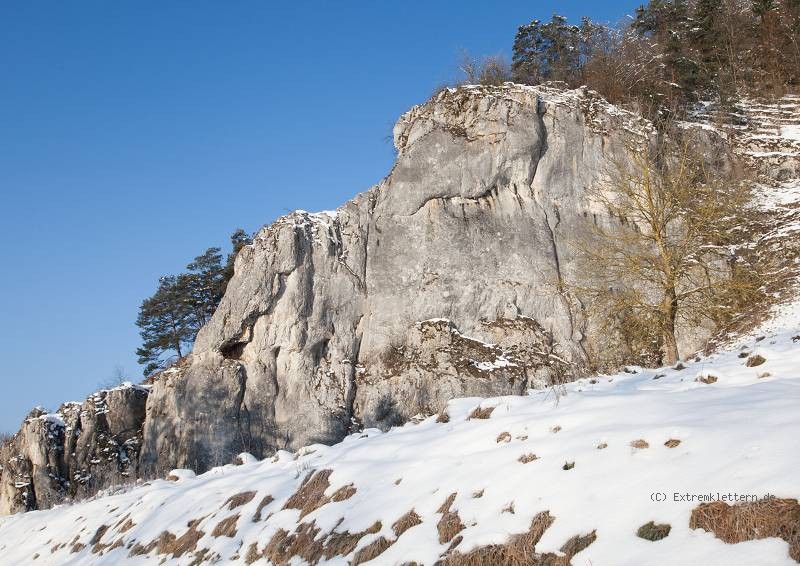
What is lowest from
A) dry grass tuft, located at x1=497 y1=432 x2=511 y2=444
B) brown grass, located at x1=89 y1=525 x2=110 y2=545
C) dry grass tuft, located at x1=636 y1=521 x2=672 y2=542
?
brown grass, located at x1=89 y1=525 x2=110 y2=545

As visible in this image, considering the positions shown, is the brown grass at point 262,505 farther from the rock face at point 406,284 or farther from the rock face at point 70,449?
the rock face at point 70,449

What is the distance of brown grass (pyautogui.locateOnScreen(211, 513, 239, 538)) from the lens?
328 inches

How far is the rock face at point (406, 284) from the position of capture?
2525 cm

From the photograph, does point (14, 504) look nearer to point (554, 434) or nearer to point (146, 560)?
point (146, 560)

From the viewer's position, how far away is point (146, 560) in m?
9.12

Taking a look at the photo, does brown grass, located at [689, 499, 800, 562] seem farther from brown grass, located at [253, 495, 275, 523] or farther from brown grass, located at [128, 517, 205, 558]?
brown grass, located at [128, 517, 205, 558]

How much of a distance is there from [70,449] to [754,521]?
99.1 feet

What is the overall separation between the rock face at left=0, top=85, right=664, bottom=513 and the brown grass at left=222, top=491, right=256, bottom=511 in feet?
49.0

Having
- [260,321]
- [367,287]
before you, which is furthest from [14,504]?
[367,287]

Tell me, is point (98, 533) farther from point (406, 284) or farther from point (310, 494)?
point (406, 284)

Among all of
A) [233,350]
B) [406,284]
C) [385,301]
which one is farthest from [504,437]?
[233,350]

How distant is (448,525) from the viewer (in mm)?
5730

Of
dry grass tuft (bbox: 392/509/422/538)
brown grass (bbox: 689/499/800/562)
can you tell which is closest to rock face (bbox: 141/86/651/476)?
dry grass tuft (bbox: 392/509/422/538)

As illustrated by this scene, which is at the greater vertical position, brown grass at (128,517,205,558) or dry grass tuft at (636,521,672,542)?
dry grass tuft at (636,521,672,542)
